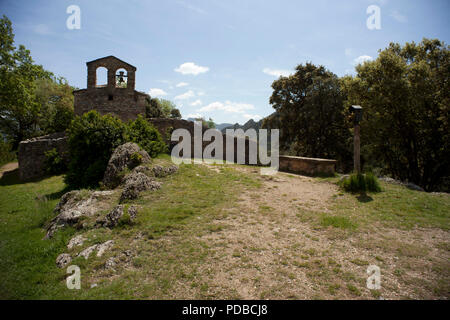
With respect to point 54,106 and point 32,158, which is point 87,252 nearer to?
point 32,158

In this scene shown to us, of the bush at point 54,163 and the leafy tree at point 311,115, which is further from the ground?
the leafy tree at point 311,115

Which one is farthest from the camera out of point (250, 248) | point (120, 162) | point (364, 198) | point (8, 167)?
point (8, 167)

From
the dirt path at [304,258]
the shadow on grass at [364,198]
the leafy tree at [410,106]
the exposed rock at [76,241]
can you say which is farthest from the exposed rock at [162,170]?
the leafy tree at [410,106]

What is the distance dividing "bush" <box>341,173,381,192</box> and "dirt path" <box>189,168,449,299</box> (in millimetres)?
2512

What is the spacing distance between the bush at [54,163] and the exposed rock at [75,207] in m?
9.29

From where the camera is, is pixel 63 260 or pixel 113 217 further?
pixel 113 217

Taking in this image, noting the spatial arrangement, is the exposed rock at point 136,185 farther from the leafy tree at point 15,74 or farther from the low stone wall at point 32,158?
the leafy tree at point 15,74

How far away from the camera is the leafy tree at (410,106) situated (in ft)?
38.1

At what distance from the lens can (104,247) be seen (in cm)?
459

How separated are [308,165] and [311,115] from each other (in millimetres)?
9966

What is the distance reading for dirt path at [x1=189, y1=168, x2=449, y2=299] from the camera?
3195mm

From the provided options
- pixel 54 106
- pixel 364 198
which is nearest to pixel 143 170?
pixel 364 198
